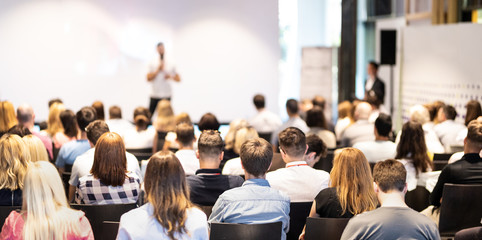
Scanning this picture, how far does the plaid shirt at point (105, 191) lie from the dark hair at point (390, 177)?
168 centimetres

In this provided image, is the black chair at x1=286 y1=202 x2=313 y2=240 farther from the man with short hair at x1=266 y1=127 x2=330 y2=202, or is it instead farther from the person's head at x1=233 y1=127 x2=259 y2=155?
the person's head at x1=233 y1=127 x2=259 y2=155

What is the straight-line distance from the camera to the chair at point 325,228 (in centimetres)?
341

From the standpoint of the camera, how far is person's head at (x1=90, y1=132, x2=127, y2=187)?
→ 404 centimetres

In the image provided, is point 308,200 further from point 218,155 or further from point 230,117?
point 230,117

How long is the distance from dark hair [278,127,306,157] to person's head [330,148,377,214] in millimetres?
648

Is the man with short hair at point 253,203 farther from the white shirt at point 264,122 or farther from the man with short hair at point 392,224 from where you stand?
the white shirt at point 264,122

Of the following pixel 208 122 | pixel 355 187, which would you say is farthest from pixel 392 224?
pixel 208 122

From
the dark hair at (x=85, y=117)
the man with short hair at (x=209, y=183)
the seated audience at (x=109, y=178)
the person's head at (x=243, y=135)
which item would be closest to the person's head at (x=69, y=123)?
the dark hair at (x=85, y=117)

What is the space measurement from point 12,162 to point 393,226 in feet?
7.65

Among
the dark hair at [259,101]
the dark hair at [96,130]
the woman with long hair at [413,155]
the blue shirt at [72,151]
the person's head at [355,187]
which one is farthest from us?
the dark hair at [259,101]

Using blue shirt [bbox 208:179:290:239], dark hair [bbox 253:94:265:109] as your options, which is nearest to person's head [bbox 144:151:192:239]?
blue shirt [bbox 208:179:290:239]

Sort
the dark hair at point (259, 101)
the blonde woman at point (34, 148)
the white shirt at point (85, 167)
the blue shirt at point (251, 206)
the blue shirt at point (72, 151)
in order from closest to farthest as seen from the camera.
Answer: the blue shirt at point (251, 206)
the blonde woman at point (34, 148)
the white shirt at point (85, 167)
the blue shirt at point (72, 151)
the dark hair at point (259, 101)

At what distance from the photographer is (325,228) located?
342 centimetres

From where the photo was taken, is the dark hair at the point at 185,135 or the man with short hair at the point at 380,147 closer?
the dark hair at the point at 185,135
